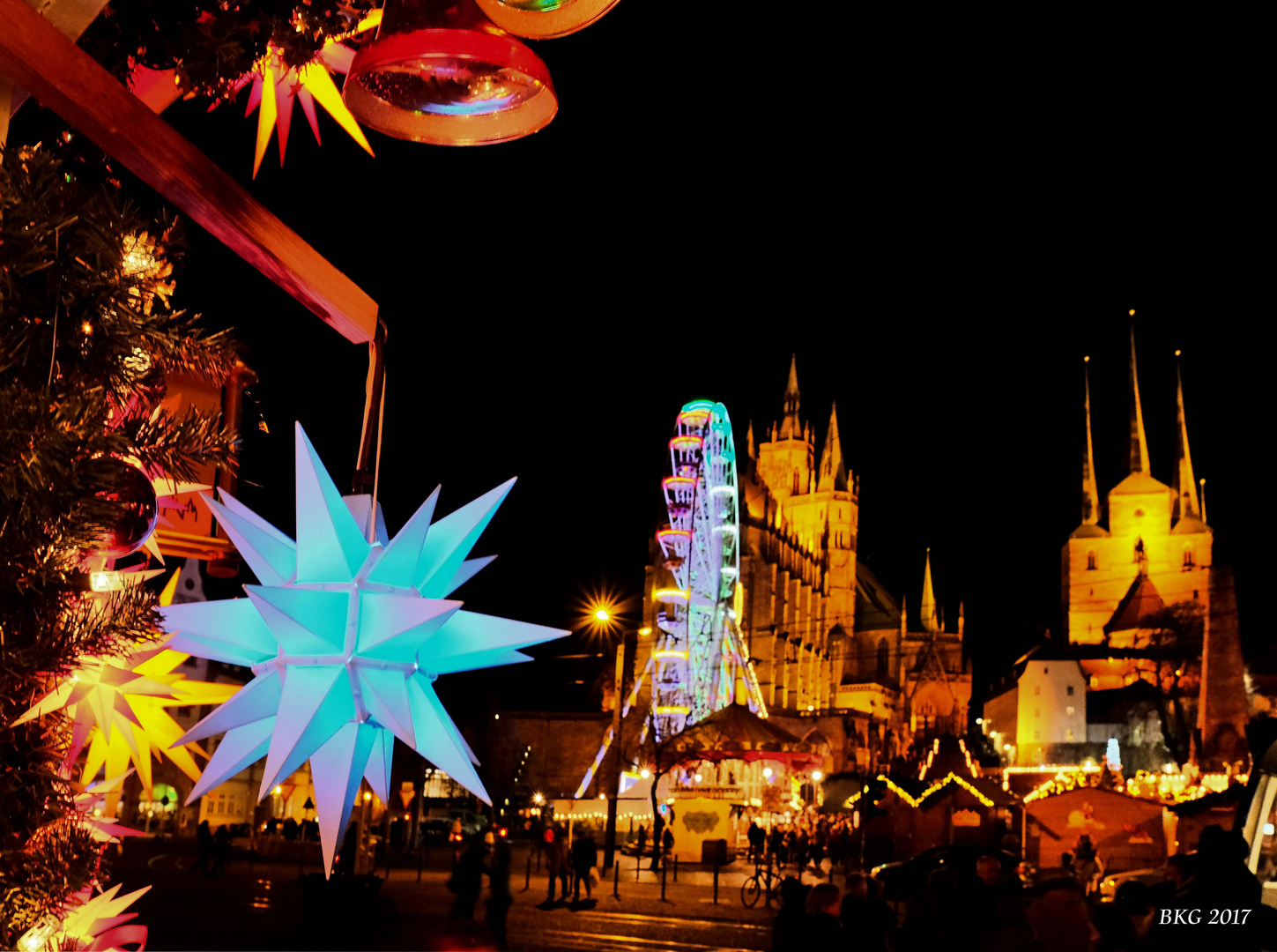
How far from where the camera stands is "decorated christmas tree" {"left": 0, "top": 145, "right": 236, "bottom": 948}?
2105mm

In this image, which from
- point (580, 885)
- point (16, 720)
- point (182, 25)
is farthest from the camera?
point (580, 885)

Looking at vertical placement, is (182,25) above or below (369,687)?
above

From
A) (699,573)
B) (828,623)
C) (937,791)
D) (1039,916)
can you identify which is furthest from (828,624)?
(1039,916)

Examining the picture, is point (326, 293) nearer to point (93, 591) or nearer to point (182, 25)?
point (182, 25)

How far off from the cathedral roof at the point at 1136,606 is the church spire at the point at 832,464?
826 inches

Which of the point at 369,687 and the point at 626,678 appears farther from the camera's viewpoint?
the point at 626,678

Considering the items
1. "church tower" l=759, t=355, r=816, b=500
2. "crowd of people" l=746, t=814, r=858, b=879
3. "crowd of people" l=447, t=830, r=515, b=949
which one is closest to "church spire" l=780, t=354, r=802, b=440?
"church tower" l=759, t=355, r=816, b=500

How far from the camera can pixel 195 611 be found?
2.51 m

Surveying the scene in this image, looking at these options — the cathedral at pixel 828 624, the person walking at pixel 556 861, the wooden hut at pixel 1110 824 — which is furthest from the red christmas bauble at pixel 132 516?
the cathedral at pixel 828 624

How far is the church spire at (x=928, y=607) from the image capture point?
10100cm

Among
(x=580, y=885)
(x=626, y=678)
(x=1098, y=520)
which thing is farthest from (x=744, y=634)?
(x=580, y=885)

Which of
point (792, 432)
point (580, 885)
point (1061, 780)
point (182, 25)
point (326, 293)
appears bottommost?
point (580, 885)

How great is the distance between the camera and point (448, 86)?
106 inches

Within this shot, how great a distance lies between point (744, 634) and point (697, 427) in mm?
20716
